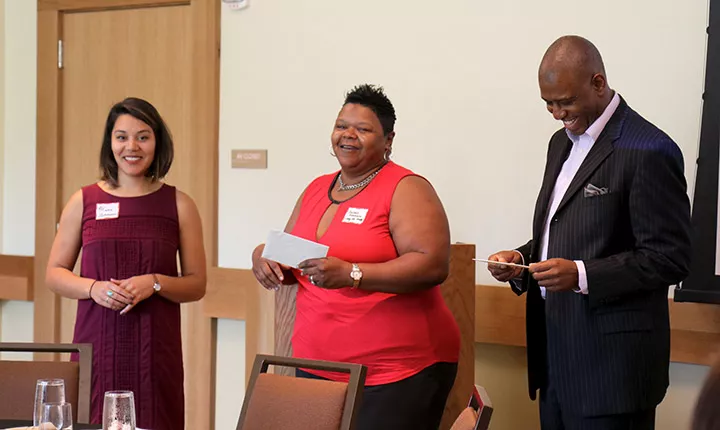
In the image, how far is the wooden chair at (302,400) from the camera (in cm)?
233

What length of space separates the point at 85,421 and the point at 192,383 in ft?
7.95

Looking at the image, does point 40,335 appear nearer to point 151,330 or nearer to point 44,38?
point 44,38

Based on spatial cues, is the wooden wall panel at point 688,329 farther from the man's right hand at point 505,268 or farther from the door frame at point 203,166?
the door frame at point 203,166

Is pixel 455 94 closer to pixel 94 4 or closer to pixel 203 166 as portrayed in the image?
pixel 203 166

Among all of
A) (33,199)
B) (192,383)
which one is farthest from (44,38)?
(192,383)

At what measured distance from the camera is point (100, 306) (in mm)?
3236

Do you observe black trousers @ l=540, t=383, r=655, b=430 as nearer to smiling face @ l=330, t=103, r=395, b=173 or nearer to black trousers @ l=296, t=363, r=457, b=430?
black trousers @ l=296, t=363, r=457, b=430

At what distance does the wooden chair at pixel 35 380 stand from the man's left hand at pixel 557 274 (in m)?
1.34

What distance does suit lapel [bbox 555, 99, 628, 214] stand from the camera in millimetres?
2533

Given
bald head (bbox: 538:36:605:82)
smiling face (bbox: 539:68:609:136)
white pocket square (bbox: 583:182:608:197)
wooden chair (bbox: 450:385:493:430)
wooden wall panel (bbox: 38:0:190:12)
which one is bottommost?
wooden chair (bbox: 450:385:493:430)

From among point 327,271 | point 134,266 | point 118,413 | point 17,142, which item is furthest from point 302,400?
point 17,142

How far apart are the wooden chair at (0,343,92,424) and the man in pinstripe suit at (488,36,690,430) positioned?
4.46ft

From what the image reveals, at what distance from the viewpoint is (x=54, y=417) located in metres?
1.95

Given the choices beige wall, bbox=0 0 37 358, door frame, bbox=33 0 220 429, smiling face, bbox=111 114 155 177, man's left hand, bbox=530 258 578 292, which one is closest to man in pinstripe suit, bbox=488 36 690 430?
man's left hand, bbox=530 258 578 292
